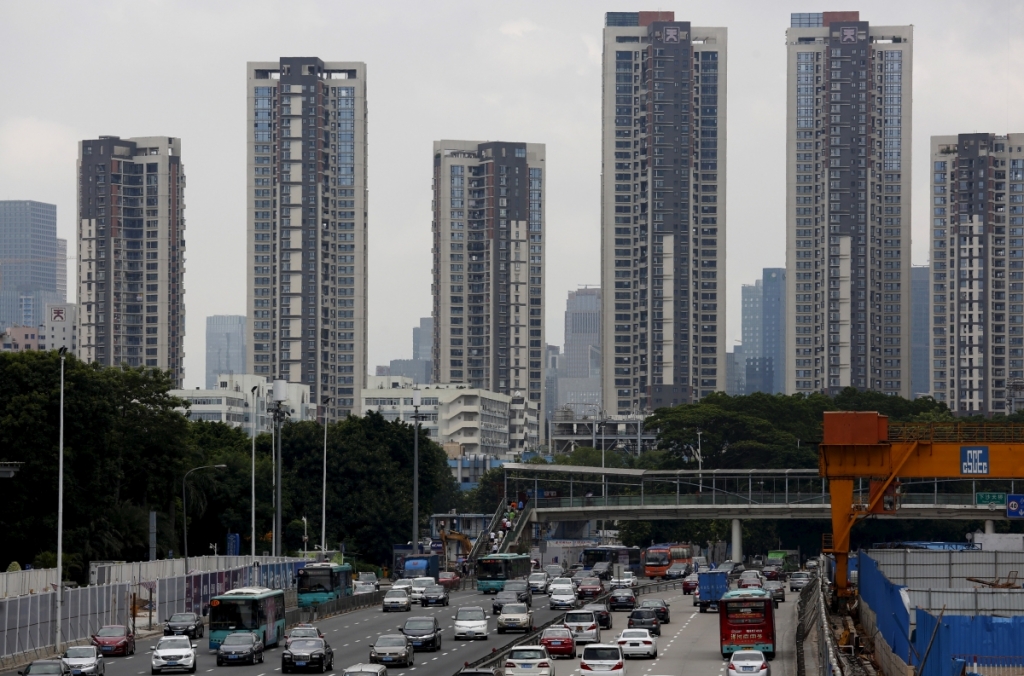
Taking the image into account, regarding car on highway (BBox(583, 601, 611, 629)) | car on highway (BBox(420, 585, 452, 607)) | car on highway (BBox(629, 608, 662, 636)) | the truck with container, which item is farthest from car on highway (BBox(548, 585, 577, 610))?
car on highway (BBox(629, 608, 662, 636))

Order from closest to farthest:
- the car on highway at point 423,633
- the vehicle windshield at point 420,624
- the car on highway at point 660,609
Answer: the car on highway at point 423,633
the vehicle windshield at point 420,624
the car on highway at point 660,609

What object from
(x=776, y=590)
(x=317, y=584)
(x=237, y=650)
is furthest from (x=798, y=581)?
(x=237, y=650)

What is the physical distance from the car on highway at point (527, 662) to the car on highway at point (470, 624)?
17.7m

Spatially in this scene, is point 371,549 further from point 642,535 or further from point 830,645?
point 830,645

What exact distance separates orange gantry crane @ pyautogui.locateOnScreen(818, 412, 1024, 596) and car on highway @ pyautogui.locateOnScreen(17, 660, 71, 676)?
34.1 metres

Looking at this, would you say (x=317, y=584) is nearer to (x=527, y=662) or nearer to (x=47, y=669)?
(x=527, y=662)

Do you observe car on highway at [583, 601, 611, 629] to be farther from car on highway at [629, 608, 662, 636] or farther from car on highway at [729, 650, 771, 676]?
car on highway at [729, 650, 771, 676]

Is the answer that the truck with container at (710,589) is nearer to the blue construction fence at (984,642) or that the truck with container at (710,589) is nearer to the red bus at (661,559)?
the red bus at (661,559)

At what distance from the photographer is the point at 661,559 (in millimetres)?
125125

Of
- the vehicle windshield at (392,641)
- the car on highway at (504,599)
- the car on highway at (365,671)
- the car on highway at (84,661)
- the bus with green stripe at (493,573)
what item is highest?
the car on highway at (365,671)

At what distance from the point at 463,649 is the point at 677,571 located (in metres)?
61.3

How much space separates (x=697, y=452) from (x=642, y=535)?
10448mm

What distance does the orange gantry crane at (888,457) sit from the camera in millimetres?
67500

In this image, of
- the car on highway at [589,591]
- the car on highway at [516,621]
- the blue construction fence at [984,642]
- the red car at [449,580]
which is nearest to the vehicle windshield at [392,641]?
the car on highway at [516,621]
